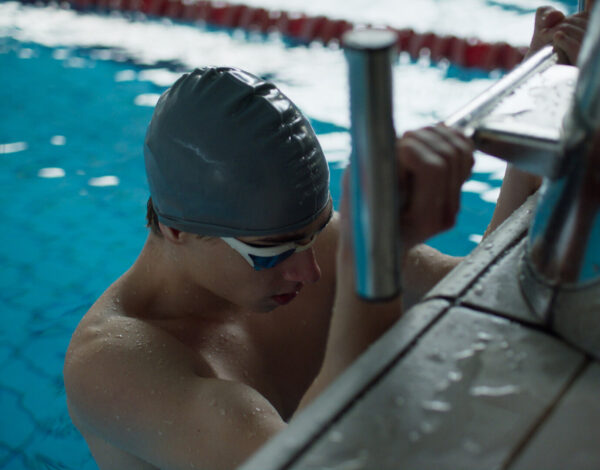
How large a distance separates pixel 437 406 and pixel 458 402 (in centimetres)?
3

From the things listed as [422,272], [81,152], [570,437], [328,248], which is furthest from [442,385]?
[81,152]

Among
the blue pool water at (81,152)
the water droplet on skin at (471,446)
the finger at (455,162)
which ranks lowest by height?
the blue pool water at (81,152)

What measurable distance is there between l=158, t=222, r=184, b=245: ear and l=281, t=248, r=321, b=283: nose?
0.32m

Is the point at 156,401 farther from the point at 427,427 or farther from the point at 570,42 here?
the point at 570,42

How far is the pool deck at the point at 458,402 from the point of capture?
0.81m

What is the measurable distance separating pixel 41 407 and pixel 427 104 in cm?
393

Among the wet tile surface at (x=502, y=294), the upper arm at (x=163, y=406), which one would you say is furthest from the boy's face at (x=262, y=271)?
the wet tile surface at (x=502, y=294)

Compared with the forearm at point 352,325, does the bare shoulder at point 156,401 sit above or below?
below

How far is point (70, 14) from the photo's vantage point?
330 inches

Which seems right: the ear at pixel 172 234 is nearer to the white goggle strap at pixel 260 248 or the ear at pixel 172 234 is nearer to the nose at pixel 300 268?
the white goggle strap at pixel 260 248

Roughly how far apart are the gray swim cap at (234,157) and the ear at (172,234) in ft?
0.28

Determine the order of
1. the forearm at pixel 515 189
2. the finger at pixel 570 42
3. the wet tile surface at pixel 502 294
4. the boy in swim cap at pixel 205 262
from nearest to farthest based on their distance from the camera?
1. the wet tile surface at pixel 502 294
2. the finger at pixel 570 42
3. the boy in swim cap at pixel 205 262
4. the forearm at pixel 515 189

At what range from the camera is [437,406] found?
2.87 ft

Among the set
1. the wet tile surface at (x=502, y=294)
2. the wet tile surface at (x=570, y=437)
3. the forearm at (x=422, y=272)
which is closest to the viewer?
the wet tile surface at (x=570, y=437)
